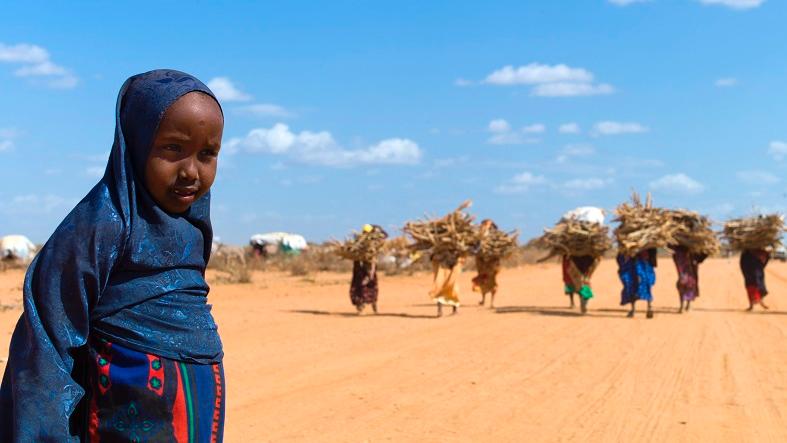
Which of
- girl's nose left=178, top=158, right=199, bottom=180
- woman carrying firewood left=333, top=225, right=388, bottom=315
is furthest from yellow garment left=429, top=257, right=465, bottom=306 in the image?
girl's nose left=178, top=158, right=199, bottom=180

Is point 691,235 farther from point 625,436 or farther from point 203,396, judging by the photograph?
point 203,396

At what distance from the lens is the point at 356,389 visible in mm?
9586

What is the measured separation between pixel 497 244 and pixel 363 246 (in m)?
3.03

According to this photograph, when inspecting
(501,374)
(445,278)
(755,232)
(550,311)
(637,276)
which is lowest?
(501,374)

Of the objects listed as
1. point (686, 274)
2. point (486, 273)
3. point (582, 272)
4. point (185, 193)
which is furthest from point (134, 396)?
point (686, 274)

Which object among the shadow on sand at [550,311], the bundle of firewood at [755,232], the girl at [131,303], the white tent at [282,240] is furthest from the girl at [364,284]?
the white tent at [282,240]

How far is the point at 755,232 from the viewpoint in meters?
20.6

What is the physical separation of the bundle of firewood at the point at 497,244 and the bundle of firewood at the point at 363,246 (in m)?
2.26

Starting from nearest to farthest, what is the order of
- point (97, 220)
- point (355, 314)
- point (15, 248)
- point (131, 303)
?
1. point (97, 220)
2. point (131, 303)
3. point (355, 314)
4. point (15, 248)

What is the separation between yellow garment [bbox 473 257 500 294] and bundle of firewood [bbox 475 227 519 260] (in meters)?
0.43

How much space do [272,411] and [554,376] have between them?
12.1 feet

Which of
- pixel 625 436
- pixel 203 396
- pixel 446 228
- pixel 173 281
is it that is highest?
pixel 446 228

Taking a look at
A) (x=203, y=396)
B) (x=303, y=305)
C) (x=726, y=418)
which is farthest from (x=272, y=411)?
(x=303, y=305)

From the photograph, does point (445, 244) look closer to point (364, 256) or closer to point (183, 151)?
point (364, 256)
